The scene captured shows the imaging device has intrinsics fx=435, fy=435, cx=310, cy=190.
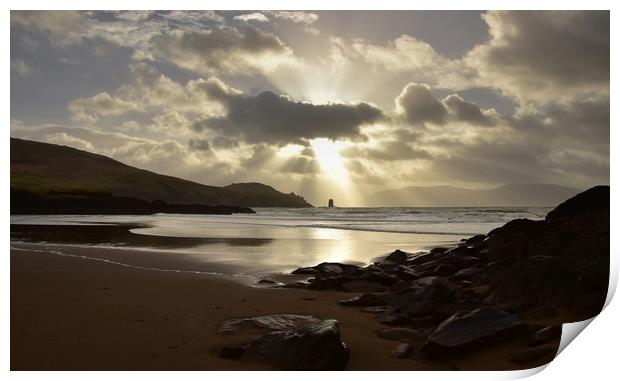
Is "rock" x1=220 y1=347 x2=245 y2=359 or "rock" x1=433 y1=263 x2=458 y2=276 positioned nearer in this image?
"rock" x1=220 y1=347 x2=245 y2=359

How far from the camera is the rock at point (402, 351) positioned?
472 centimetres

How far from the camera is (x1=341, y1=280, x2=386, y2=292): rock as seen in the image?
8.06 metres

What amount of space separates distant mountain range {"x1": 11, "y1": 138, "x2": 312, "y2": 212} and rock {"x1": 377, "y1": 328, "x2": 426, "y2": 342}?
253 inches

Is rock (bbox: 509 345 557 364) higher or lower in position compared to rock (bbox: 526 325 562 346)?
lower

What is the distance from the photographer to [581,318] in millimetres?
5359

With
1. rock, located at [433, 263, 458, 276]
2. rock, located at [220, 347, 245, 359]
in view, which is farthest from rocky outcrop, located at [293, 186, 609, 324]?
rock, located at [220, 347, 245, 359]

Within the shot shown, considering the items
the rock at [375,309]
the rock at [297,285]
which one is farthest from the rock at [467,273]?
the rock at [297,285]

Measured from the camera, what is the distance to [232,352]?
466 cm

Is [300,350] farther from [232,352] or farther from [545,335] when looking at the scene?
[545,335]

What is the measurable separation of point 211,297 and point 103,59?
187 inches

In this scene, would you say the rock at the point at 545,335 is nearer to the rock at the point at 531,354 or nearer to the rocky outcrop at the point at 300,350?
the rock at the point at 531,354

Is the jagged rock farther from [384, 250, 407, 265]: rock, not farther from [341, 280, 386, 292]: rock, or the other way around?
[384, 250, 407, 265]: rock

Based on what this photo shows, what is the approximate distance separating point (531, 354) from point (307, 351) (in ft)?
7.80

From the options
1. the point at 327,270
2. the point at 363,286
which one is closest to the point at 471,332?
the point at 363,286
